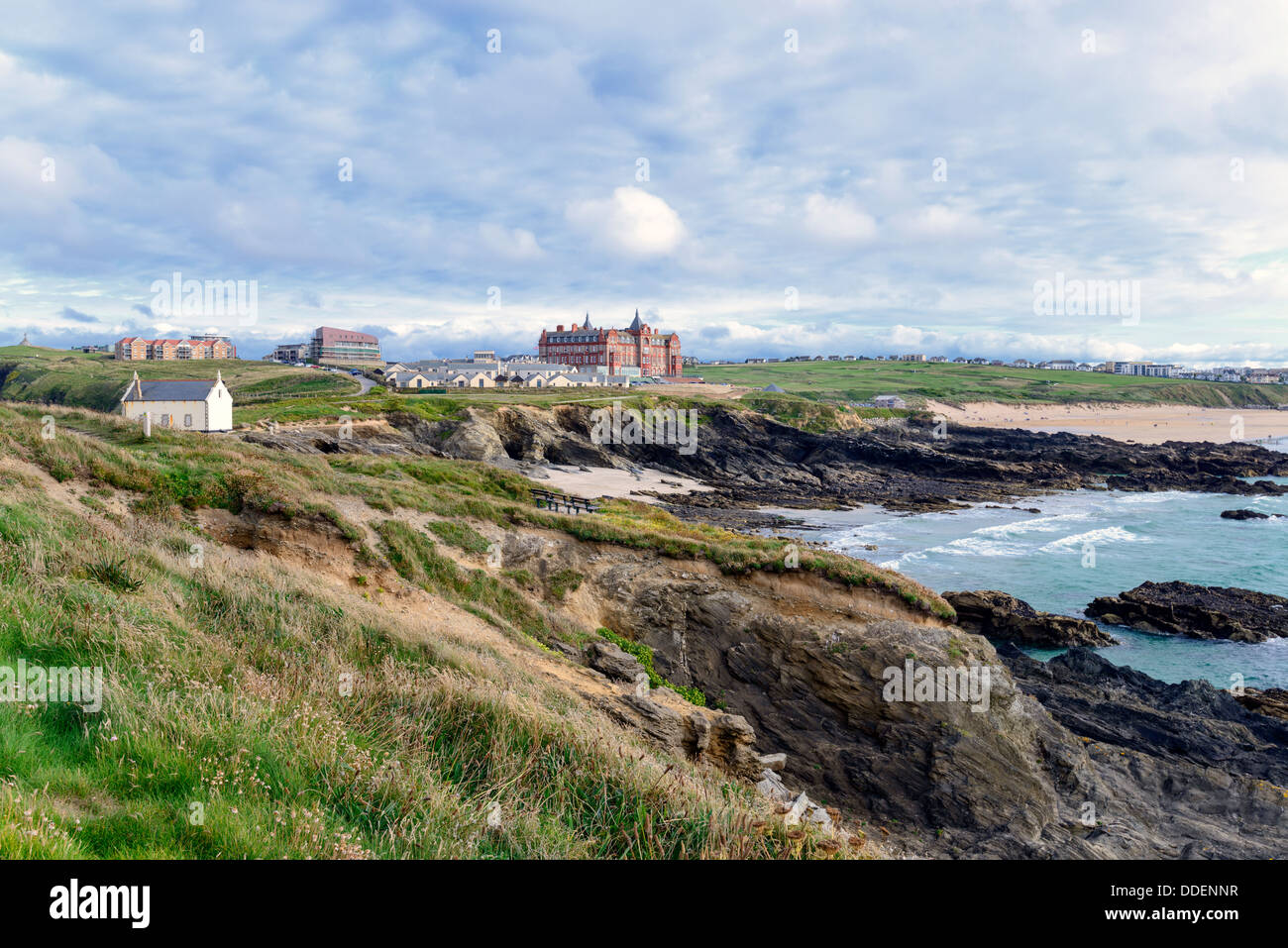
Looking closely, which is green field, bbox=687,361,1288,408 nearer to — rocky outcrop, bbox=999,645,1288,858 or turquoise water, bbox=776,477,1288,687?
turquoise water, bbox=776,477,1288,687

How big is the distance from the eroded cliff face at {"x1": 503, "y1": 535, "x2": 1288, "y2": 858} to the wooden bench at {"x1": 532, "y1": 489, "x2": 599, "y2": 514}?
25.8 feet

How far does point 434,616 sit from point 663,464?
5674cm

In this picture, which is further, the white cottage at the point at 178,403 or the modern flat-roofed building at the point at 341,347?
the modern flat-roofed building at the point at 341,347

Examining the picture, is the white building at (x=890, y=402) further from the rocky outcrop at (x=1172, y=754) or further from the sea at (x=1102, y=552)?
the rocky outcrop at (x=1172, y=754)

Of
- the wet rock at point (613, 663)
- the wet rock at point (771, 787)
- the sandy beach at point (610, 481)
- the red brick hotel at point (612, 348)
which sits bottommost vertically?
the wet rock at point (771, 787)

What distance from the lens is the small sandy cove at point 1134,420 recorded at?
361ft

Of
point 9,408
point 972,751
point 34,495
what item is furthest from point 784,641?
point 9,408

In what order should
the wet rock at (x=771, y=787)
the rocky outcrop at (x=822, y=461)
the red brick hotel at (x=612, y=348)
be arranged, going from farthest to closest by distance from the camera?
the red brick hotel at (x=612, y=348) < the rocky outcrop at (x=822, y=461) < the wet rock at (x=771, y=787)

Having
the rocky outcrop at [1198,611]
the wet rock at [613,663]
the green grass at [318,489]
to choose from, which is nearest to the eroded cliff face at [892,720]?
the wet rock at [613,663]

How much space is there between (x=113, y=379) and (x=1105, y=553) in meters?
113

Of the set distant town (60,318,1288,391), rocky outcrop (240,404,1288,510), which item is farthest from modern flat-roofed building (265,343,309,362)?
rocky outcrop (240,404,1288,510)

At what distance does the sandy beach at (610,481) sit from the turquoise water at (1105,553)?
12.7m

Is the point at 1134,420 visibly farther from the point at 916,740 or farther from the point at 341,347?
the point at 341,347
